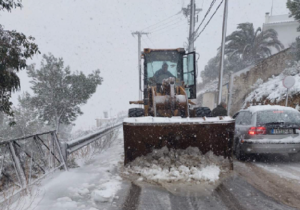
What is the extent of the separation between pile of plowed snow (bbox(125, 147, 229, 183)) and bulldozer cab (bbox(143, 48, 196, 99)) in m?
3.11

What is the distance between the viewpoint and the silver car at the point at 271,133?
228 inches

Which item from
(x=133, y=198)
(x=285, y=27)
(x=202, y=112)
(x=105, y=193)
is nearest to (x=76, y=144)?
(x=105, y=193)

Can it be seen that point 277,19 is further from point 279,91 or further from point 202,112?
point 202,112

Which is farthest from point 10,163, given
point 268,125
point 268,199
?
point 268,125

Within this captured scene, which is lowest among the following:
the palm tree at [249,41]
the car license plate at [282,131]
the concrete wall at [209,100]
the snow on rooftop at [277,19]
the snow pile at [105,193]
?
the snow pile at [105,193]

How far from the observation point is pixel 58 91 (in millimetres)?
19484

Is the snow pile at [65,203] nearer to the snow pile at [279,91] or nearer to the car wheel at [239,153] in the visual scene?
the car wheel at [239,153]

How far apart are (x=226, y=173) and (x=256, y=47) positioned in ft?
75.5

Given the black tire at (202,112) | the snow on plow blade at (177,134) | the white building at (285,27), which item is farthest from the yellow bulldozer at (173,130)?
the white building at (285,27)

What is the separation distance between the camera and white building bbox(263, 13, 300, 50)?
34.8 metres

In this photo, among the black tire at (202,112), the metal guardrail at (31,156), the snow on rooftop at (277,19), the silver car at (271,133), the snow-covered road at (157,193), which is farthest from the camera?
the snow on rooftop at (277,19)

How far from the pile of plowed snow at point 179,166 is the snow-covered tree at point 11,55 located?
3.20 m

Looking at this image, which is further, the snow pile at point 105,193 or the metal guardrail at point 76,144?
the metal guardrail at point 76,144

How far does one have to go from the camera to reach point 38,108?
19.6m
